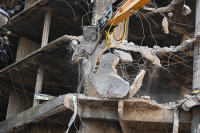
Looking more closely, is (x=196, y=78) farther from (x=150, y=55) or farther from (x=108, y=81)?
(x=108, y=81)

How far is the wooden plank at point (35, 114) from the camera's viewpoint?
1512 centimetres

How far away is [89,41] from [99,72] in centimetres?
121

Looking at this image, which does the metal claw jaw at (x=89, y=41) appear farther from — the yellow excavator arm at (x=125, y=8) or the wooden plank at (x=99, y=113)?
the wooden plank at (x=99, y=113)

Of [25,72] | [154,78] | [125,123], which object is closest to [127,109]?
[125,123]

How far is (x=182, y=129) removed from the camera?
51.8 feet

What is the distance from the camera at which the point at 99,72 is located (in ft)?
47.2

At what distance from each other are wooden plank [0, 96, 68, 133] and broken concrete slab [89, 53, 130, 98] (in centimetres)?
148

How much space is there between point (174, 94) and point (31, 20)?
29.6ft

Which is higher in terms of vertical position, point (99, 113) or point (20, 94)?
point (20, 94)

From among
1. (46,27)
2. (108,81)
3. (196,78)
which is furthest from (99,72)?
(46,27)

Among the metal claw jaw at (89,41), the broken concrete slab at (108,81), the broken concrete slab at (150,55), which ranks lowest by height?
the broken concrete slab at (108,81)

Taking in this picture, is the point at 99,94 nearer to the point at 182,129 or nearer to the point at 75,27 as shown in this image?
the point at 182,129

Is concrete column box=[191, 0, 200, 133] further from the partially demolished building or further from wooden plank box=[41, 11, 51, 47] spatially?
wooden plank box=[41, 11, 51, 47]

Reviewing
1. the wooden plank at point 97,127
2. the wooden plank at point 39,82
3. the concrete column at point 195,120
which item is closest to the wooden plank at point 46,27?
the wooden plank at point 39,82
